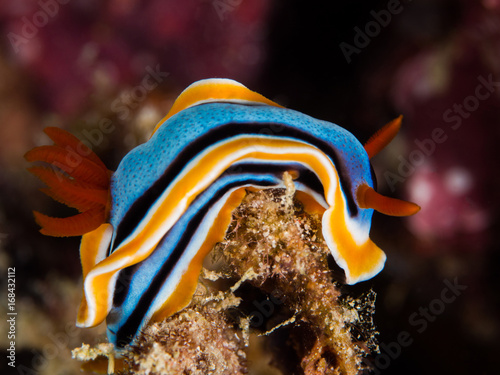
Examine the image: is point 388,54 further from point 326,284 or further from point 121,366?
point 121,366

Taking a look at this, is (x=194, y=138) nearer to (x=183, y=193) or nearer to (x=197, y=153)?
(x=197, y=153)

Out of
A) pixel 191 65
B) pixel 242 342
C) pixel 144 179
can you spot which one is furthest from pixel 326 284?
pixel 191 65

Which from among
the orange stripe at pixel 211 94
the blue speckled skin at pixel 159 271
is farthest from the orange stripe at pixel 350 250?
the orange stripe at pixel 211 94

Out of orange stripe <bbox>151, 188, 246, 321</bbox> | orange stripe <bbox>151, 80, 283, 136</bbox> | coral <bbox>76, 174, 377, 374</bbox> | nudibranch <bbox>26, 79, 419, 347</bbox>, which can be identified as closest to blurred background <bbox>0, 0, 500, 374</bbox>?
orange stripe <bbox>151, 80, 283, 136</bbox>

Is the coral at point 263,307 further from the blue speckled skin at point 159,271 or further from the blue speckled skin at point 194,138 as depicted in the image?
the blue speckled skin at point 194,138

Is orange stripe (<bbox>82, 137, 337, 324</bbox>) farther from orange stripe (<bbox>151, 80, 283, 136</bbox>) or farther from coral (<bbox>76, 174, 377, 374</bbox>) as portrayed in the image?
orange stripe (<bbox>151, 80, 283, 136</bbox>)

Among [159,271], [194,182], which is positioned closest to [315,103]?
[194,182]

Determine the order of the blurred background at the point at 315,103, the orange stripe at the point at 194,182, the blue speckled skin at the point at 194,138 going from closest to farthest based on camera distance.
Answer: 1. the orange stripe at the point at 194,182
2. the blue speckled skin at the point at 194,138
3. the blurred background at the point at 315,103
